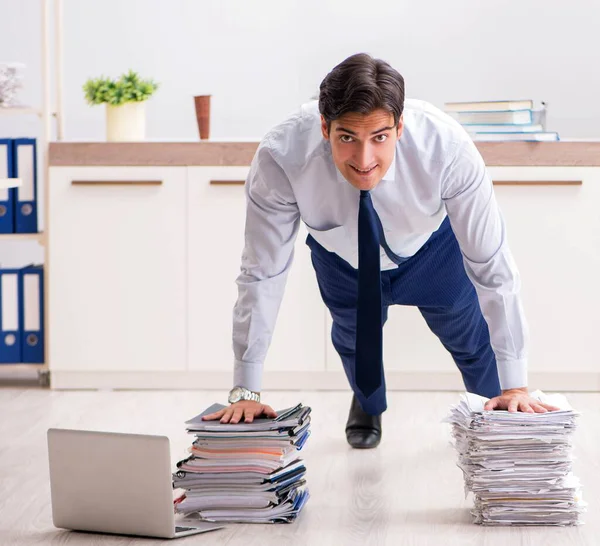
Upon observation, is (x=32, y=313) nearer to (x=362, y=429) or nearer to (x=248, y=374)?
(x=362, y=429)

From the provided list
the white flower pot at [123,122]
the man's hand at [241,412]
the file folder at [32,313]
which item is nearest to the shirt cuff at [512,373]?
the man's hand at [241,412]

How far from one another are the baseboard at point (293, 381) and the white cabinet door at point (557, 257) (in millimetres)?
53

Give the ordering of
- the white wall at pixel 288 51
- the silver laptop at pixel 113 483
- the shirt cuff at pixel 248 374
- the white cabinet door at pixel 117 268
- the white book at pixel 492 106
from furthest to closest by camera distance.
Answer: the white wall at pixel 288 51 → the white cabinet door at pixel 117 268 → the white book at pixel 492 106 → the shirt cuff at pixel 248 374 → the silver laptop at pixel 113 483

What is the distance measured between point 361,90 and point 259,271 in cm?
50

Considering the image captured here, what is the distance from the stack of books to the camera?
3.53 m

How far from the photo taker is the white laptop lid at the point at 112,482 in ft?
6.73

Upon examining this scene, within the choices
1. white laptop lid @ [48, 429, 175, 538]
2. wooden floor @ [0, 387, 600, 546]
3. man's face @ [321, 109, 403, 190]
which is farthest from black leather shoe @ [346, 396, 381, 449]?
man's face @ [321, 109, 403, 190]

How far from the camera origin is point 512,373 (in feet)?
7.27

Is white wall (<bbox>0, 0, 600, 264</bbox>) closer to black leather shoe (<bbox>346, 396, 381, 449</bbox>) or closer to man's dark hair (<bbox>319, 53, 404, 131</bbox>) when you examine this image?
black leather shoe (<bbox>346, 396, 381, 449</bbox>)

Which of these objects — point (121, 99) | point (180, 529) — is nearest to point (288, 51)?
point (121, 99)

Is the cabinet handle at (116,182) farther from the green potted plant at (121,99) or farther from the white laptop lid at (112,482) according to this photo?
the white laptop lid at (112,482)

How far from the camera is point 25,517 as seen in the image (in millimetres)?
2271

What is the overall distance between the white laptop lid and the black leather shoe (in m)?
0.91

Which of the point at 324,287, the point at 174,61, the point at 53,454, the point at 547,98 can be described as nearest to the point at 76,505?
the point at 53,454
